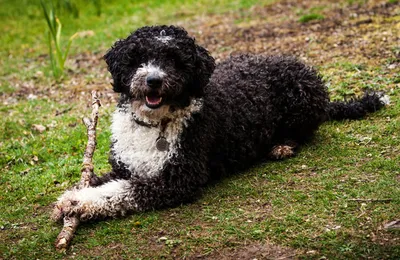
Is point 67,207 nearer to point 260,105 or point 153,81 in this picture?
point 153,81

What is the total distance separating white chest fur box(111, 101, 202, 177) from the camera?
18.7 feet

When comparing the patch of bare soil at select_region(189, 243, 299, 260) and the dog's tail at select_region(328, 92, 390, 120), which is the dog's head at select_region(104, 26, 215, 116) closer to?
the patch of bare soil at select_region(189, 243, 299, 260)

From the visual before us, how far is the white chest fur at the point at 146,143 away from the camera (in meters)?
5.71

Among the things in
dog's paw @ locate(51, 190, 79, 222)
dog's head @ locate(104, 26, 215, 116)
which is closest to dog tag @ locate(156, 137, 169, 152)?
dog's head @ locate(104, 26, 215, 116)

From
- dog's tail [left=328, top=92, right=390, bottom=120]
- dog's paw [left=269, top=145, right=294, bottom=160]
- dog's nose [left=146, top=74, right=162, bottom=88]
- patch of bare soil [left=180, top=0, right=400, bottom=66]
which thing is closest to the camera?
dog's nose [left=146, top=74, right=162, bottom=88]

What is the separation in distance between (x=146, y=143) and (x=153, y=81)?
67 centimetres

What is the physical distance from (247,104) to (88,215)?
2053mm

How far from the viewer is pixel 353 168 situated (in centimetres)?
614

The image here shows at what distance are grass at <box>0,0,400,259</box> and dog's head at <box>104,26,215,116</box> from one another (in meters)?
1.01

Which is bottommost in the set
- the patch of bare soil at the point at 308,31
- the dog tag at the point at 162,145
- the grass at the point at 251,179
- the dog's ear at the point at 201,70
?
the grass at the point at 251,179

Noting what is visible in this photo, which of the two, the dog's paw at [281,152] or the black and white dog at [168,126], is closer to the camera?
the black and white dog at [168,126]

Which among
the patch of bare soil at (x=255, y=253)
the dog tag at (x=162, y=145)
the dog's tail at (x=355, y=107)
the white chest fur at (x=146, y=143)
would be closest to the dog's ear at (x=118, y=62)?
the white chest fur at (x=146, y=143)

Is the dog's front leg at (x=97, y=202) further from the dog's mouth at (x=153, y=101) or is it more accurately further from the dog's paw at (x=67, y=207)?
the dog's mouth at (x=153, y=101)

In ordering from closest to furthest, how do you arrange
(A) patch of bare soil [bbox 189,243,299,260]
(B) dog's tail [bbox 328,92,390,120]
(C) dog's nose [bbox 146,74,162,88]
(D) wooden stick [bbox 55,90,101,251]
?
(A) patch of bare soil [bbox 189,243,299,260] < (D) wooden stick [bbox 55,90,101,251] < (C) dog's nose [bbox 146,74,162,88] < (B) dog's tail [bbox 328,92,390,120]
